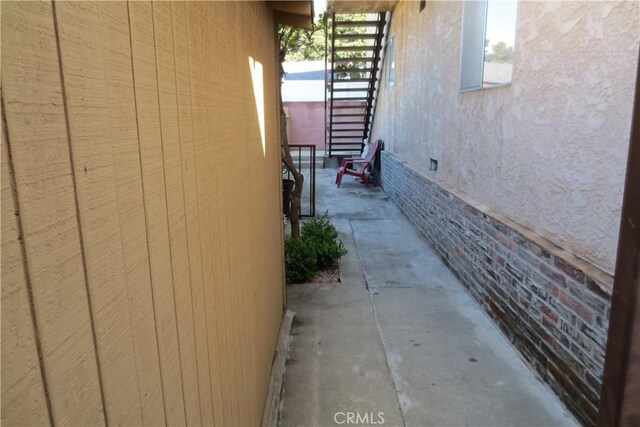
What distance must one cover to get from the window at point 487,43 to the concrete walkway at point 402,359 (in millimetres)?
1878

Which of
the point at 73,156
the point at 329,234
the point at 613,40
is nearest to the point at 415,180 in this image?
the point at 329,234

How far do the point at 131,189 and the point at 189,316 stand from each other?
1.43 feet

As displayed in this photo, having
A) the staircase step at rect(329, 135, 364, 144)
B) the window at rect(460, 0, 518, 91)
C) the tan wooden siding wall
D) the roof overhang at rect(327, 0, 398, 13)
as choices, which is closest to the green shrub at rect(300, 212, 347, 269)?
the window at rect(460, 0, 518, 91)

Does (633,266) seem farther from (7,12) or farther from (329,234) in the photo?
(329,234)

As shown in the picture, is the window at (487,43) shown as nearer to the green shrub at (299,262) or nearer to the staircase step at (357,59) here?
the green shrub at (299,262)

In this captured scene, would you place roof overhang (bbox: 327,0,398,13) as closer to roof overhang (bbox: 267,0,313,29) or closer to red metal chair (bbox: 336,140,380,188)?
A: red metal chair (bbox: 336,140,380,188)

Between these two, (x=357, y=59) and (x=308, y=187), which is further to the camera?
(x=357, y=59)

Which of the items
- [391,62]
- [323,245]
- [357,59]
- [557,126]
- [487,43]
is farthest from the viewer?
[357,59]

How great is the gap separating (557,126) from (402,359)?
175 cm

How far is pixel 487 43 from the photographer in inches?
156

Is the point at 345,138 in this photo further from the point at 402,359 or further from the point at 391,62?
the point at 402,359

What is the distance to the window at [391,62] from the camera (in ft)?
28.0

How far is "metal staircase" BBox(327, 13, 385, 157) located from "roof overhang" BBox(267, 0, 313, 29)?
623 cm

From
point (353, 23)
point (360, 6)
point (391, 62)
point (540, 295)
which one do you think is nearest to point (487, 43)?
point (540, 295)
